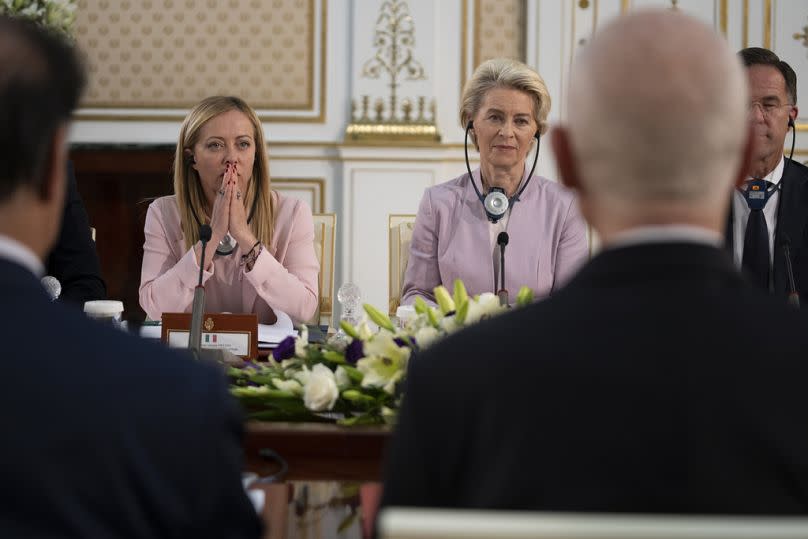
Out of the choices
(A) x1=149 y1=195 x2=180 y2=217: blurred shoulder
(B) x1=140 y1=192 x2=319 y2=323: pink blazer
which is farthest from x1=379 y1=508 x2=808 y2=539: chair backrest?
(A) x1=149 y1=195 x2=180 y2=217: blurred shoulder

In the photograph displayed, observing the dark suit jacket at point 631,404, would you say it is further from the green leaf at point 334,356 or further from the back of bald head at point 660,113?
the green leaf at point 334,356

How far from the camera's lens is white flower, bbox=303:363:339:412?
1522mm

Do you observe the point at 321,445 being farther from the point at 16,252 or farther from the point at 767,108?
the point at 767,108

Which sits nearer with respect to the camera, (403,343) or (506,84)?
(403,343)

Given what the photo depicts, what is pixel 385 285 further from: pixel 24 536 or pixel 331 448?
pixel 24 536

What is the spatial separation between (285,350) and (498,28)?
3764 millimetres

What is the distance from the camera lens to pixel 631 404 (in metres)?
0.74

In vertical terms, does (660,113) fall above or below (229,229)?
above

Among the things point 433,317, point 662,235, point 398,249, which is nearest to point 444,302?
point 433,317

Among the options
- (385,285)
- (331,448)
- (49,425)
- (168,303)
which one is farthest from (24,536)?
(385,285)

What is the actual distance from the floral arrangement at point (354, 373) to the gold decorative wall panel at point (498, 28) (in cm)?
366

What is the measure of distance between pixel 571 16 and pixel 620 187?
4.57 m

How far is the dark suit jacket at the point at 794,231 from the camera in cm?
253

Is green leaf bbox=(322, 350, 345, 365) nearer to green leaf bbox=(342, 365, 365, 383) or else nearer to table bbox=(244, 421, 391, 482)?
green leaf bbox=(342, 365, 365, 383)
